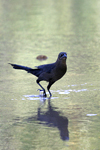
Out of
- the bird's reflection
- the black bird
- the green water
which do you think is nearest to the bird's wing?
the black bird

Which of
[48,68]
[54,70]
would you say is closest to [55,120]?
[54,70]

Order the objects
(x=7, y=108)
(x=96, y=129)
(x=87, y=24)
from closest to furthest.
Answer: (x=96, y=129) → (x=7, y=108) → (x=87, y=24)

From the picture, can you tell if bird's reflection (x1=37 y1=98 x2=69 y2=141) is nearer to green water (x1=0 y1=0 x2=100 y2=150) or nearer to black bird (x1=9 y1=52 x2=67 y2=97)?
green water (x1=0 y1=0 x2=100 y2=150)

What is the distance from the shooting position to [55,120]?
6.29 m

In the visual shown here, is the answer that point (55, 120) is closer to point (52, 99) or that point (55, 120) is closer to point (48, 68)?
point (52, 99)

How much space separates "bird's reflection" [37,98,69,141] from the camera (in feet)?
18.7

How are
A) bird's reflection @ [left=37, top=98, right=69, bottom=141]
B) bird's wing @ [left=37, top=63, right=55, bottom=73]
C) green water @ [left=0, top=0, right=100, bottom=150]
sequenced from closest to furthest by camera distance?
green water @ [left=0, top=0, right=100, bottom=150], bird's reflection @ [left=37, top=98, right=69, bottom=141], bird's wing @ [left=37, top=63, right=55, bottom=73]

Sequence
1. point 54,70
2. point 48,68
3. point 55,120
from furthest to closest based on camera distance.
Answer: point 48,68 → point 54,70 → point 55,120

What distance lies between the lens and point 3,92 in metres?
8.00

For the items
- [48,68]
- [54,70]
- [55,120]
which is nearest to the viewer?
[55,120]

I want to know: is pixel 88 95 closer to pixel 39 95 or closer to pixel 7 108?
pixel 39 95

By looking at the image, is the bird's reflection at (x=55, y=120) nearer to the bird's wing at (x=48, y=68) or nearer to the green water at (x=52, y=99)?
the green water at (x=52, y=99)

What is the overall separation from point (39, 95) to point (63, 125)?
1.90m

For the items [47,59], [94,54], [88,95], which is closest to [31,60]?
[47,59]
